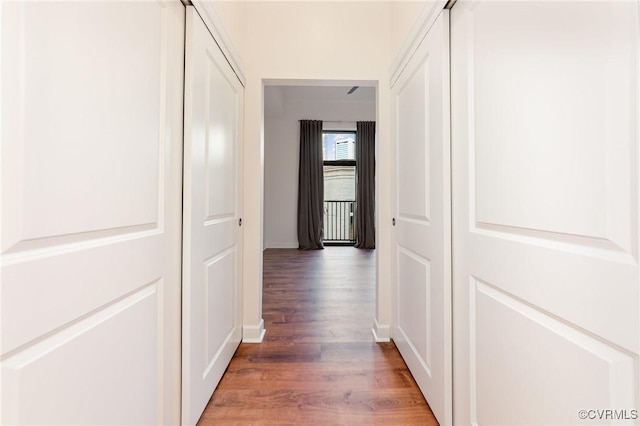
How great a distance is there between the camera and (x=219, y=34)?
59.5 inches

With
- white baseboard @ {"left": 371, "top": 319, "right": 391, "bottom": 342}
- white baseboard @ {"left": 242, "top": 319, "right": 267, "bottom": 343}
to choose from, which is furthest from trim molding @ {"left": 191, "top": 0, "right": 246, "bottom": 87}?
white baseboard @ {"left": 371, "top": 319, "right": 391, "bottom": 342}

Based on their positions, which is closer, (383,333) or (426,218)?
(426,218)

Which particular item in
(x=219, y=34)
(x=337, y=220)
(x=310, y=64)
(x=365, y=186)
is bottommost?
(x=337, y=220)

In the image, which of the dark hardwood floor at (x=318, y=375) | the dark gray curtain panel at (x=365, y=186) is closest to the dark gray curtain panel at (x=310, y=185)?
the dark gray curtain panel at (x=365, y=186)

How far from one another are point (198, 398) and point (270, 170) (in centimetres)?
529

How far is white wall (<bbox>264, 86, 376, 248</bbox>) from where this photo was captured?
6.23 m

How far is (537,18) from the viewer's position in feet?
2.56

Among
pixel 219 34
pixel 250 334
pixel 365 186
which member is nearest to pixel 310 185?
pixel 365 186

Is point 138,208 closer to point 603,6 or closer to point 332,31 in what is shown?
point 603,6

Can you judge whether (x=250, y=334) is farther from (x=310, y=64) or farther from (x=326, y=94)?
(x=326, y=94)

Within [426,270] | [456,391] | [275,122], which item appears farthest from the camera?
[275,122]

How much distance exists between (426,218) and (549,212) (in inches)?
28.1

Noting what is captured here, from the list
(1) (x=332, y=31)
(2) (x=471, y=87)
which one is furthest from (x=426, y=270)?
(1) (x=332, y=31)

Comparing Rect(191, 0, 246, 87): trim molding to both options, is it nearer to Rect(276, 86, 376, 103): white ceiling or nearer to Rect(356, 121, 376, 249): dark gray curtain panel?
→ Rect(276, 86, 376, 103): white ceiling
